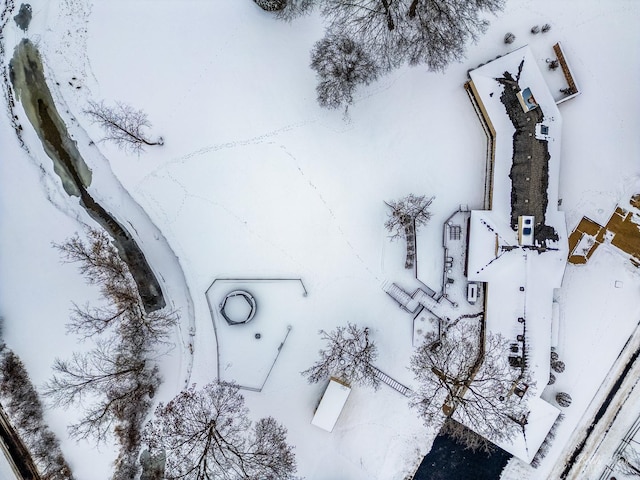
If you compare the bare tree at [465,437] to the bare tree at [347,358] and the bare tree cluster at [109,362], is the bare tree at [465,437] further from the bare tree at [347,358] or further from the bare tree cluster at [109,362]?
the bare tree cluster at [109,362]

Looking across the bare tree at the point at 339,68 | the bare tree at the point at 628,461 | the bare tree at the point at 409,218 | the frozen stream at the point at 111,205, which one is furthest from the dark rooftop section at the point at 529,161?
the frozen stream at the point at 111,205

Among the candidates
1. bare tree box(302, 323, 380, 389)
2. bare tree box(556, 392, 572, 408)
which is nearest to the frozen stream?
bare tree box(302, 323, 380, 389)

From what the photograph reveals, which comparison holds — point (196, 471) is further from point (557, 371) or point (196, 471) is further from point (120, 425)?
point (557, 371)

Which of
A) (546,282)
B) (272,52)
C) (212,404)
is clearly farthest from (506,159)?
(212,404)

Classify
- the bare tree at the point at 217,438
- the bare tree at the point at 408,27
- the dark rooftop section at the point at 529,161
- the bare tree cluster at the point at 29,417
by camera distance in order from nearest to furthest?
the dark rooftop section at the point at 529,161 < the bare tree at the point at 408,27 < the bare tree at the point at 217,438 < the bare tree cluster at the point at 29,417

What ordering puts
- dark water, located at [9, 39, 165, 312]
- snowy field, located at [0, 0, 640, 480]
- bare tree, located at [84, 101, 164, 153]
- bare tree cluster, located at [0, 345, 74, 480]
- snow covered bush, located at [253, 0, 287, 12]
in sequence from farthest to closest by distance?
1. dark water, located at [9, 39, 165, 312]
2. bare tree cluster, located at [0, 345, 74, 480]
3. snowy field, located at [0, 0, 640, 480]
4. bare tree, located at [84, 101, 164, 153]
5. snow covered bush, located at [253, 0, 287, 12]

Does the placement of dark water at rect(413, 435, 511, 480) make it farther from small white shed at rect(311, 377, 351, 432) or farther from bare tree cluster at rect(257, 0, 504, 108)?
bare tree cluster at rect(257, 0, 504, 108)
